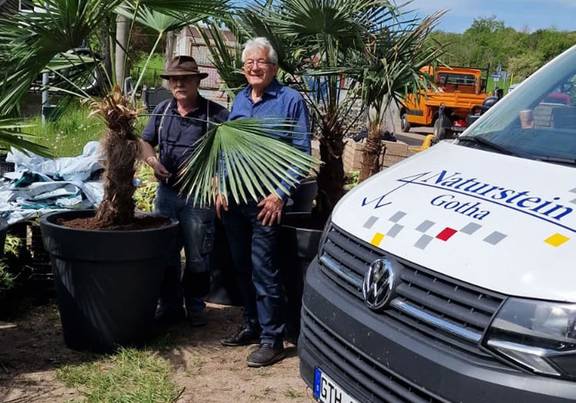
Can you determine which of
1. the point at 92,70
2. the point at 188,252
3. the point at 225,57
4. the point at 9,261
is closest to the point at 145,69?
the point at 92,70

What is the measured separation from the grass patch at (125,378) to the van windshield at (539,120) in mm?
2072

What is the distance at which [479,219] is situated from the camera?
8.58 ft

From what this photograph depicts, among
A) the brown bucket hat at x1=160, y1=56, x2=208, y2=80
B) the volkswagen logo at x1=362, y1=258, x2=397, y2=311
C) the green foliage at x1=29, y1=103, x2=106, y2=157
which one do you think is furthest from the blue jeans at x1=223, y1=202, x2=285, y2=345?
the green foliage at x1=29, y1=103, x2=106, y2=157

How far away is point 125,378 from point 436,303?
224cm

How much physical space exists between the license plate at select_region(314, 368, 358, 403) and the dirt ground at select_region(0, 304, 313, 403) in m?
0.94

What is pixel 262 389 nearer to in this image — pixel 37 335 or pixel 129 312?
pixel 129 312

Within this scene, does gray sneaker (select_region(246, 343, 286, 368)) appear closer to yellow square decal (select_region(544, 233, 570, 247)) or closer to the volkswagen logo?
the volkswagen logo

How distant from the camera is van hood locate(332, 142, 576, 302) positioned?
229 cm

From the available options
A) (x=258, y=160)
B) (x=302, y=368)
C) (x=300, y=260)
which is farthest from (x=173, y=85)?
(x=302, y=368)

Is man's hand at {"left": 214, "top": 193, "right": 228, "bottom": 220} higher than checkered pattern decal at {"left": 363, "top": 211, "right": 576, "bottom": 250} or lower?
lower

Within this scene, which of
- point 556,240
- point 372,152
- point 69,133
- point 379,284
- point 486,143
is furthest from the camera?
point 69,133

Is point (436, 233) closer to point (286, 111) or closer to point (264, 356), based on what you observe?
point (286, 111)

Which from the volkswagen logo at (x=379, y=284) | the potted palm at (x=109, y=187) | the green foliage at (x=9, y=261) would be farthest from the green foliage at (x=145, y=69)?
the volkswagen logo at (x=379, y=284)

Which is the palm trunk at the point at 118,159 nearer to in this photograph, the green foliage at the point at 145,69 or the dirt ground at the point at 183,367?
the green foliage at the point at 145,69
